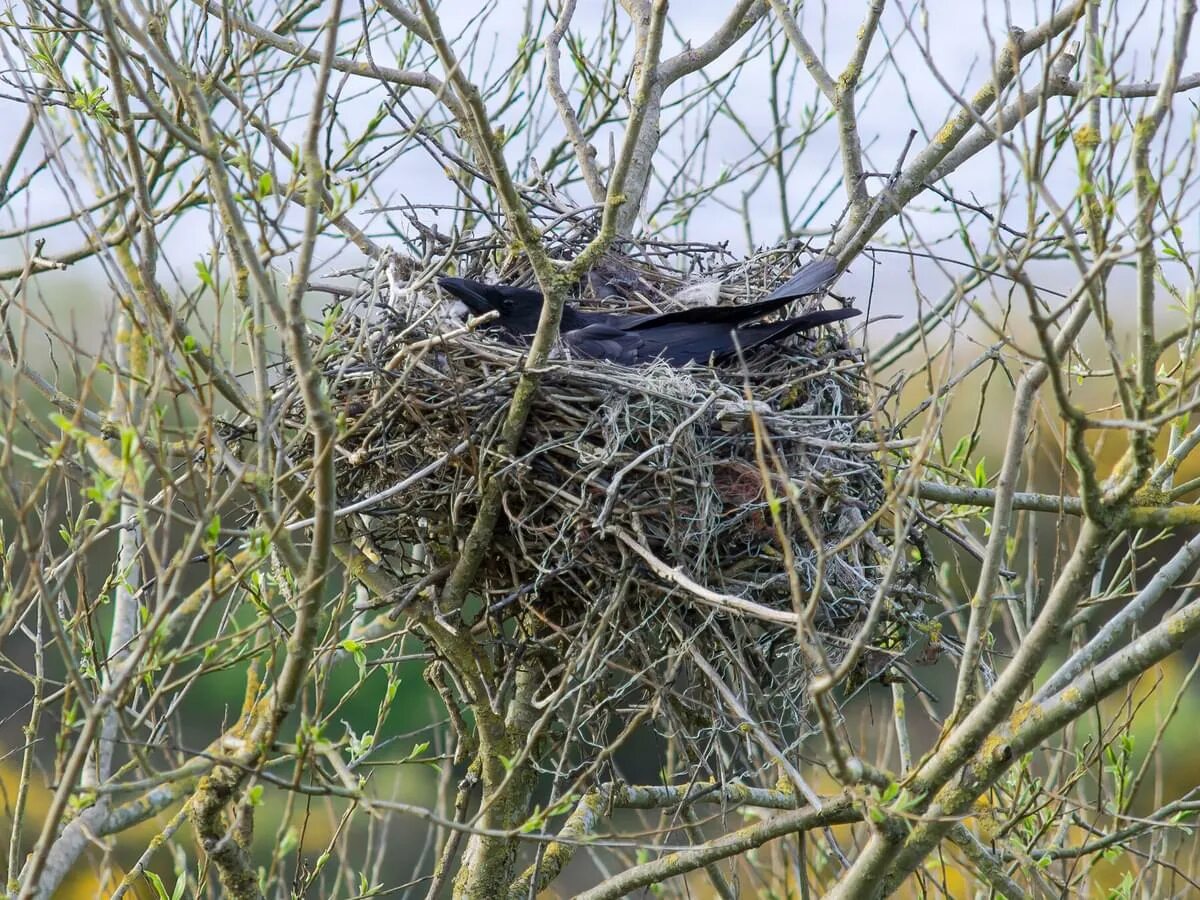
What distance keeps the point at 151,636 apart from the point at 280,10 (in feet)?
12.2

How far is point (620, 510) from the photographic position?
3041 mm

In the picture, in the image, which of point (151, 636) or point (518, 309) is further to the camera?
point (518, 309)

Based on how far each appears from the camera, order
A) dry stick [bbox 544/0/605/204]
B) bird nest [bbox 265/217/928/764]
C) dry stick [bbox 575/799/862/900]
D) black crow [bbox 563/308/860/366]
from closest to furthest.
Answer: dry stick [bbox 575/799/862/900], bird nest [bbox 265/217/928/764], black crow [bbox 563/308/860/366], dry stick [bbox 544/0/605/204]

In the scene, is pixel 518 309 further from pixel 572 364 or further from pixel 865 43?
pixel 865 43

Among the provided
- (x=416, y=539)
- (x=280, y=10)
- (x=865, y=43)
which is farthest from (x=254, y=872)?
(x=280, y=10)

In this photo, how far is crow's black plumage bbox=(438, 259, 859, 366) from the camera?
12.2 ft

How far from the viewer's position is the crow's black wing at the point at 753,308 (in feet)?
12.2

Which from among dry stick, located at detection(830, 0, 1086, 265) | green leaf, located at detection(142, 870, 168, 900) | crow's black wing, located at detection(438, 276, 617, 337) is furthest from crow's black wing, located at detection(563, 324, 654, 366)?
green leaf, located at detection(142, 870, 168, 900)

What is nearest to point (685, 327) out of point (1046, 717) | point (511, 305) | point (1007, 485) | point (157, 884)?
point (511, 305)

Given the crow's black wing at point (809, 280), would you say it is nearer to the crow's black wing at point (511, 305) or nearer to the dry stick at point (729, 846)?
the crow's black wing at point (511, 305)

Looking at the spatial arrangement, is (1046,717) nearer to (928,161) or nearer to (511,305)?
(928,161)

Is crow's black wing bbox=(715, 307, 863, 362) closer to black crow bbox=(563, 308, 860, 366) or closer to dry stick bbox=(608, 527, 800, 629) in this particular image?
black crow bbox=(563, 308, 860, 366)

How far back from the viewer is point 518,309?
399 centimetres

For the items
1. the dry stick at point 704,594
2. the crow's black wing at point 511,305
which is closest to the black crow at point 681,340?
the crow's black wing at point 511,305
